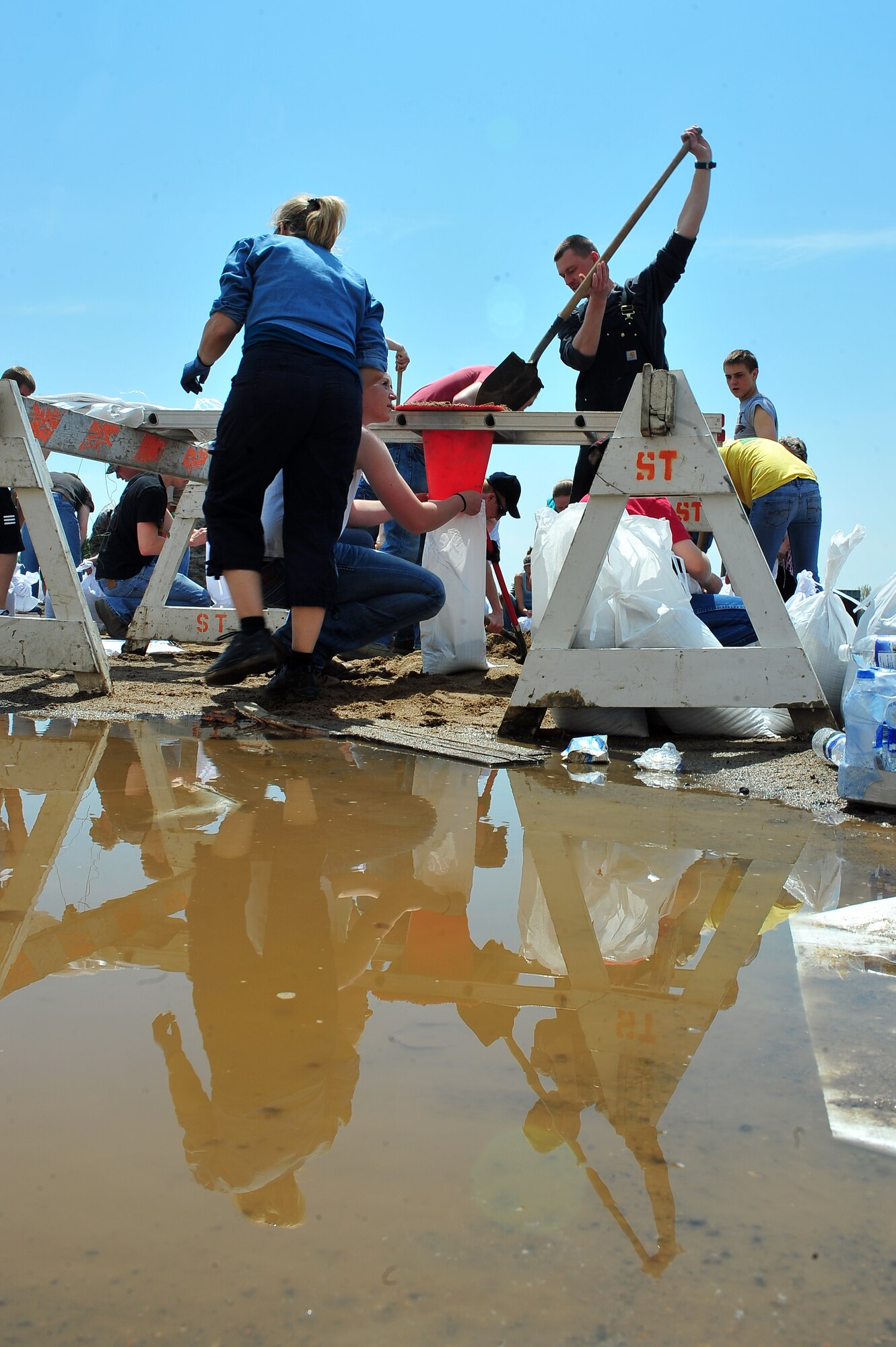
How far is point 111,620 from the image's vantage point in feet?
21.1

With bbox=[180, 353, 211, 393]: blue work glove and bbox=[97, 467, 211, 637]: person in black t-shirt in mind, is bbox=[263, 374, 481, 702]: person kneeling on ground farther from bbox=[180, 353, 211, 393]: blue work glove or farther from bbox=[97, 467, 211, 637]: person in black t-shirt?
bbox=[97, 467, 211, 637]: person in black t-shirt

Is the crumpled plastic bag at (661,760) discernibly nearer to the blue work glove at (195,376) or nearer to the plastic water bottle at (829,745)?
the plastic water bottle at (829,745)

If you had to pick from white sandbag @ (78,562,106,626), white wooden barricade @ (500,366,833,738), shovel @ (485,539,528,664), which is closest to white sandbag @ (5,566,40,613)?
white sandbag @ (78,562,106,626)

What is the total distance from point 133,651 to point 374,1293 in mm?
5651

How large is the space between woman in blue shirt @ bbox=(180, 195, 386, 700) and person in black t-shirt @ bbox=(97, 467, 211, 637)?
268 centimetres

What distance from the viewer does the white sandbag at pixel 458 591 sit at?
4715 mm

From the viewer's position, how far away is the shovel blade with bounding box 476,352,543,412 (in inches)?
202

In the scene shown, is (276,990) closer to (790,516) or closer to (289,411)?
(289,411)

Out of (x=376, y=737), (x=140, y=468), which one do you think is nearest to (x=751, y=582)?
(x=376, y=737)

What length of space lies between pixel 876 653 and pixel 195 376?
2496 mm

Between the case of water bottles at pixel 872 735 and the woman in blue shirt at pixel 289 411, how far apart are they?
5.86 feet

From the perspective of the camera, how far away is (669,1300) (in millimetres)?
800

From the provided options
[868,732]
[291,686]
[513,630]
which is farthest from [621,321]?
[868,732]

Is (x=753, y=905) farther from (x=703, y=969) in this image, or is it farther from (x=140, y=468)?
(x=140, y=468)
